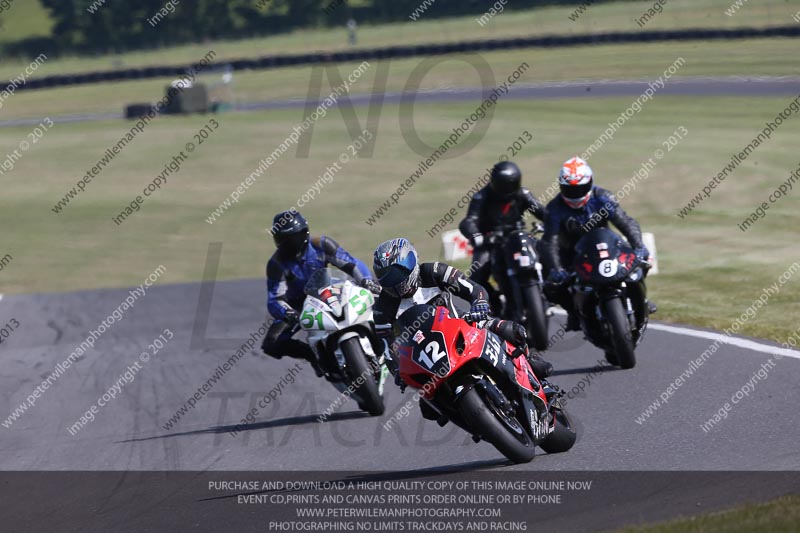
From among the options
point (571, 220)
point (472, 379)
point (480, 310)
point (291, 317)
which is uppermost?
Answer: point (480, 310)

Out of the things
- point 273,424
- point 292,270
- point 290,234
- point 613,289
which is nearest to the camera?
point 613,289

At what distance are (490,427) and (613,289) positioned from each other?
138 inches

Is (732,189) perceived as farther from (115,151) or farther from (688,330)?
(115,151)

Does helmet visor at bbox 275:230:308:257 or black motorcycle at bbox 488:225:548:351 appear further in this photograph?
black motorcycle at bbox 488:225:548:351

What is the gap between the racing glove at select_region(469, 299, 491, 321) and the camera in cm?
744

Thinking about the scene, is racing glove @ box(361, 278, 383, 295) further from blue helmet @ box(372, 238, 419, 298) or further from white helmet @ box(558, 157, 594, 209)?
blue helmet @ box(372, 238, 419, 298)

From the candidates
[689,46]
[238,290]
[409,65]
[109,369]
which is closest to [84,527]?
[109,369]

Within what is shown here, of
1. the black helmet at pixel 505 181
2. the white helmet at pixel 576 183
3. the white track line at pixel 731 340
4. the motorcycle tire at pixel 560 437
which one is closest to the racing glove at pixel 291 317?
the white helmet at pixel 576 183

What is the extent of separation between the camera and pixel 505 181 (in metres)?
12.5

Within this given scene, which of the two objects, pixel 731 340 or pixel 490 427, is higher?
pixel 490 427

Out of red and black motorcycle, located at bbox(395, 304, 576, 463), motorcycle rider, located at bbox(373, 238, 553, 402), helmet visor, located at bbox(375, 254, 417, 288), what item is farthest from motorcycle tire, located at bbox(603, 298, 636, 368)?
helmet visor, located at bbox(375, 254, 417, 288)

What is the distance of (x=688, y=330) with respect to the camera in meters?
12.4

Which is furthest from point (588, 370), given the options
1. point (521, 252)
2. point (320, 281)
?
point (320, 281)

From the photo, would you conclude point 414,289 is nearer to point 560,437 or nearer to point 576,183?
point 560,437
